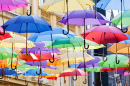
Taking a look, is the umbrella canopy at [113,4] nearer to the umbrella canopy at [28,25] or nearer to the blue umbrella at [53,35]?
the umbrella canopy at [28,25]

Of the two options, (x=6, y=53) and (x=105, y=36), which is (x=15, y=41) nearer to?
(x=6, y=53)

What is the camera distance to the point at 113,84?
88.1 ft

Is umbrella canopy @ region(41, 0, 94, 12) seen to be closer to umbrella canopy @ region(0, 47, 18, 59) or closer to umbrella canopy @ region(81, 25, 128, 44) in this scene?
umbrella canopy @ region(81, 25, 128, 44)

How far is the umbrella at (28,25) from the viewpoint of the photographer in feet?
27.1

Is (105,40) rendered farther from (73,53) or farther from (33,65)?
(33,65)

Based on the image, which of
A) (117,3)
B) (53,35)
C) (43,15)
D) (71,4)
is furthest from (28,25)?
(43,15)

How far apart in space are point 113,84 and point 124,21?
18.8 m

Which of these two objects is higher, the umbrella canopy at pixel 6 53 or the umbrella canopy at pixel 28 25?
the umbrella canopy at pixel 28 25

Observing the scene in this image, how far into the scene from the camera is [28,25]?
367 inches

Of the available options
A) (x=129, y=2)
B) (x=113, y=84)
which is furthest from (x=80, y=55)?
(x=113, y=84)

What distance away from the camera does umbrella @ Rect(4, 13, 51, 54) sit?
8268mm

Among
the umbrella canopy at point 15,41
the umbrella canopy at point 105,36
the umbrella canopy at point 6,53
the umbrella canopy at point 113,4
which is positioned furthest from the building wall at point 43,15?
the umbrella canopy at point 113,4

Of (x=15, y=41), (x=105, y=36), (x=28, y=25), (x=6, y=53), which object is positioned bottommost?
(x=6, y=53)

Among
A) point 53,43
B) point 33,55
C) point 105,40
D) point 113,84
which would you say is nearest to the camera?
point 105,40
